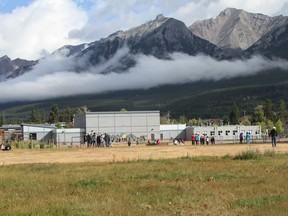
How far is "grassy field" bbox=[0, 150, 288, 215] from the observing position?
10891 millimetres

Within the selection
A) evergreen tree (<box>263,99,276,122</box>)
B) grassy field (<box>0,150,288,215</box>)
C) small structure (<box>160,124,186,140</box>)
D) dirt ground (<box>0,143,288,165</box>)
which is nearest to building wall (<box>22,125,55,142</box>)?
small structure (<box>160,124,186,140</box>)

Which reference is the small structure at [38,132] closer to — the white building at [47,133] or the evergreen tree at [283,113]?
the white building at [47,133]

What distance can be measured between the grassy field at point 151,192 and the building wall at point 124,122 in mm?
85138

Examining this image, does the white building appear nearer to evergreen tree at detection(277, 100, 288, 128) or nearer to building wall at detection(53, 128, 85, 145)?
building wall at detection(53, 128, 85, 145)

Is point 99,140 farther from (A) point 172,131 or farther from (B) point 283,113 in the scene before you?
(B) point 283,113

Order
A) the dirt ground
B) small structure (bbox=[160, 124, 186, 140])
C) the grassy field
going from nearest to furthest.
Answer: the grassy field
the dirt ground
small structure (bbox=[160, 124, 186, 140])

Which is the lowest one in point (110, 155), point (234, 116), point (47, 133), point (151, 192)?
point (151, 192)

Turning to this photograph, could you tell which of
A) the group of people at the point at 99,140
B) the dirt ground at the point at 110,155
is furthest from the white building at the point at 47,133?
the dirt ground at the point at 110,155

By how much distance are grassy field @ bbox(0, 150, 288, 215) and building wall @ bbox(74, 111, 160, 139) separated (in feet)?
279

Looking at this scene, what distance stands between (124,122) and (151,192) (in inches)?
3702

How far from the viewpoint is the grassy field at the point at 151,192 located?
429 inches

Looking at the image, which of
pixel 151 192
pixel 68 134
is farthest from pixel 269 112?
pixel 151 192

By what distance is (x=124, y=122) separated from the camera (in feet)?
353

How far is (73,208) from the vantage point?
11078 millimetres
